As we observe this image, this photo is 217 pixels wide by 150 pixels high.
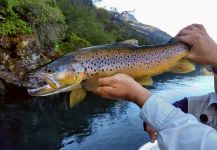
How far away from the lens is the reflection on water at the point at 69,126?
11062mm

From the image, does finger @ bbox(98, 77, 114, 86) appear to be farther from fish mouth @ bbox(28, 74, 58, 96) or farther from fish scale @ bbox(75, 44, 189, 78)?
fish mouth @ bbox(28, 74, 58, 96)

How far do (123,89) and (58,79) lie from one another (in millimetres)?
449

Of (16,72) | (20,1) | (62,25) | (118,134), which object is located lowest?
(118,134)

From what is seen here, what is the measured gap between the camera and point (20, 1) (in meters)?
18.0

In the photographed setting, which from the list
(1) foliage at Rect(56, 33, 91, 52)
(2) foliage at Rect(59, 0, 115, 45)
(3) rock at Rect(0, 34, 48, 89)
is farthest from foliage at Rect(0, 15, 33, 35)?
(2) foliage at Rect(59, 0, 115, 45)

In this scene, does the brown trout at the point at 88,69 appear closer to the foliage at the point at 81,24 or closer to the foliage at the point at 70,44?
the foliage at the point at 70,44

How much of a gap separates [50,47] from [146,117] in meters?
18.0

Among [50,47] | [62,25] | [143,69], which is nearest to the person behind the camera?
[143,69]

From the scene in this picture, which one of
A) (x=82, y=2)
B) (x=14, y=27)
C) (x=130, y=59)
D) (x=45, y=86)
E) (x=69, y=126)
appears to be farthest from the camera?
(x=82, y=2)

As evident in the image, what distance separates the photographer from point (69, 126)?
1333cm

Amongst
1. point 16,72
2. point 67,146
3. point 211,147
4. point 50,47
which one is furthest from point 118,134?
point 211,147

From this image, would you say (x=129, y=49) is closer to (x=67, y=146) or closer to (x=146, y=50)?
(x=146, y=50)

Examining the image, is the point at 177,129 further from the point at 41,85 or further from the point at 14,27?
the point at 14,27

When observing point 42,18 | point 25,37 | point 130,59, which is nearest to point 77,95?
point 130,59
